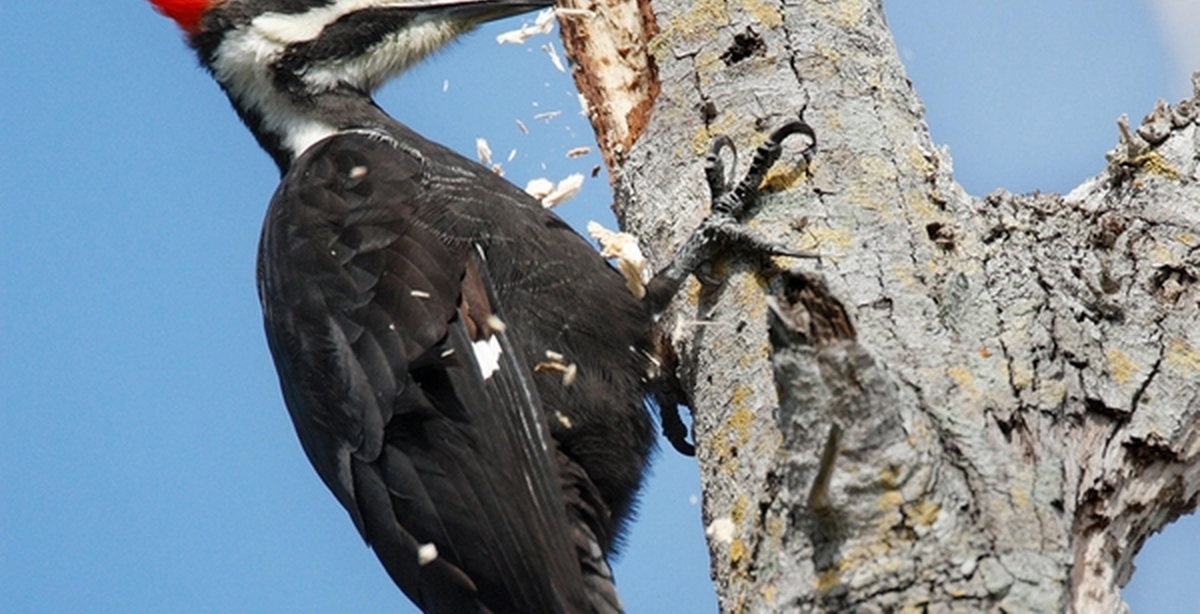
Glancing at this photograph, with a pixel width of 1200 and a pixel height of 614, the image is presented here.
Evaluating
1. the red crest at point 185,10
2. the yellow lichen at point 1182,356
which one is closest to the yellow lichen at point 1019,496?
the yellow lichen at point 1182,356

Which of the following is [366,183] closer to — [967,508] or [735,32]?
[735,32]

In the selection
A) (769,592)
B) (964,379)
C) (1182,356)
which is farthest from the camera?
(1182,356)

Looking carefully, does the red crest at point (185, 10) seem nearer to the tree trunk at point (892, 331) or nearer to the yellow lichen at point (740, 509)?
the tree trunk at point (892, 331)

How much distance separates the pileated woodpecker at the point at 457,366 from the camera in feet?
9.16

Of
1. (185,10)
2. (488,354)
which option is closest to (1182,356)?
(488,354)

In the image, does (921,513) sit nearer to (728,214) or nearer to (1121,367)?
(1121,367)

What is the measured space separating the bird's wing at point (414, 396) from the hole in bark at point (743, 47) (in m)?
0.71

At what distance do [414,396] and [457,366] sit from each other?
0.35 feet

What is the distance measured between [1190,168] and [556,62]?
1444 millimetres

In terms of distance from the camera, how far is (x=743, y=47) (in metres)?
2.91

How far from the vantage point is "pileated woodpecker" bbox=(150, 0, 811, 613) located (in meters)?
2.79

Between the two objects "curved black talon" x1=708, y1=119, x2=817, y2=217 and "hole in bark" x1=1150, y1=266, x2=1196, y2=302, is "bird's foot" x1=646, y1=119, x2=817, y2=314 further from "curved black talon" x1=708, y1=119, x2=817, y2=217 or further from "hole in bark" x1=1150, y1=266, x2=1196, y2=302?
"hole in bark" x1=1150, y1=266, x2=1196, y2=302

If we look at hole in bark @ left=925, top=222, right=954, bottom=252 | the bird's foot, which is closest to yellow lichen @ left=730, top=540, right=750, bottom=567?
the bird's foot

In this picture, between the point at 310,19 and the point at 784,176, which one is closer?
the point at 784,176
